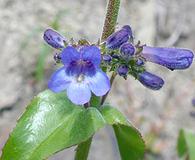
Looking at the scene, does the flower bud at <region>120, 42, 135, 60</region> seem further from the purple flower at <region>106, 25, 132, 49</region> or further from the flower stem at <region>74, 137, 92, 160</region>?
the flower stem at <region>74, 137, 92, 160</region>

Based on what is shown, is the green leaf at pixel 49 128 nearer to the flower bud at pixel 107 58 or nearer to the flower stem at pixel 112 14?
the flower bud at pixel 107 58

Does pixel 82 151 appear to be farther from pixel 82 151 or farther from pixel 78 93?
pixel 78 93

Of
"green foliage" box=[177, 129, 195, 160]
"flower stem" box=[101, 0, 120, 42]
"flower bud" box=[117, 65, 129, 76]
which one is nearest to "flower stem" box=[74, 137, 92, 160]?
"flower bud" box=[117, 65, 129, 76]

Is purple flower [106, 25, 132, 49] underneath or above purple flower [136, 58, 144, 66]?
above

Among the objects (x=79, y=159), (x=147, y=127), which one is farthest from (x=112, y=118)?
(x=147, y=127)

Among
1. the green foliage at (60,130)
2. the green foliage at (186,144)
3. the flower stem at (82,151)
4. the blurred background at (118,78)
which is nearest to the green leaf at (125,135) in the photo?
the green foliage at (60,130)

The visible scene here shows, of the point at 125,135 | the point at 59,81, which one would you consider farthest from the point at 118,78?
the point at 59,81

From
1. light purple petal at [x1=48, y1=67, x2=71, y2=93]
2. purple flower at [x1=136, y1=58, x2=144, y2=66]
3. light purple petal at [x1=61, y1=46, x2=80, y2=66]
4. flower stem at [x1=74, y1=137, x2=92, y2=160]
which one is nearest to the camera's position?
light purple petal at [x1=48, y1=67, x2=71, y2=93]
